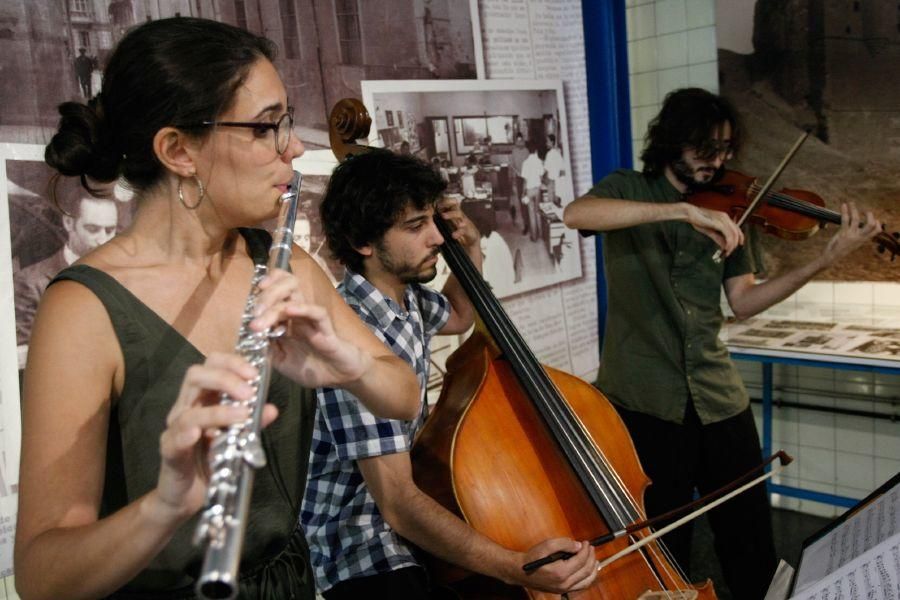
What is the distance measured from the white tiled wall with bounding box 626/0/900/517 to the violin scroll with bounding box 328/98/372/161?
7.67 feet

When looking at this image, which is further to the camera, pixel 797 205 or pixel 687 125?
pixel 797 205

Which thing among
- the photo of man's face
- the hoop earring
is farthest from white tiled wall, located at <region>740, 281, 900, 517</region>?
the hoop earring

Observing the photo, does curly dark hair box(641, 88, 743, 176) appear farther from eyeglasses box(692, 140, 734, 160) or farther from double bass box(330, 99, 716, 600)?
double bass box(330, 99, 716, 600)

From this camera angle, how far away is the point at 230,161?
3.63ft

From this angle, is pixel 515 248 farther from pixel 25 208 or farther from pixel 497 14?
pixel 25 208

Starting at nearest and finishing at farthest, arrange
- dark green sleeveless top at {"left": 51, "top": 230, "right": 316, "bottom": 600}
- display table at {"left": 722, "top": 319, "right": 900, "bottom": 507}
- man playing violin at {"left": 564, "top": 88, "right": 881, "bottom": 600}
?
dark green sleeveless top at {"left": 51, "top": 230, "right": 316, "bottom": 600}, man playing violin at {"left": 564, "top": 88, "right": 881, "bottom": 600}, display table at {"left": 722, "top": 319, "right": 900, "bottom": 507}

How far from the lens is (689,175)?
2.46 meters

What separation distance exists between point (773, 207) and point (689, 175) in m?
0.46

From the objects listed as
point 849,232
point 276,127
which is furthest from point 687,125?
point 276,127

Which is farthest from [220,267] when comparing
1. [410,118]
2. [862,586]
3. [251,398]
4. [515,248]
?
[515,248]

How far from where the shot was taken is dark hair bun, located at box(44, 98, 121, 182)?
1.12 m

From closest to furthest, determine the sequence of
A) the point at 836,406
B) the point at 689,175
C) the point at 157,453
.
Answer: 1. the point at 157,453
2. the point at 689,175
3. the point at 836,406

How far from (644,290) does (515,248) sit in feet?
2.38

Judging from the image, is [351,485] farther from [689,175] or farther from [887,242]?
[887,242]
